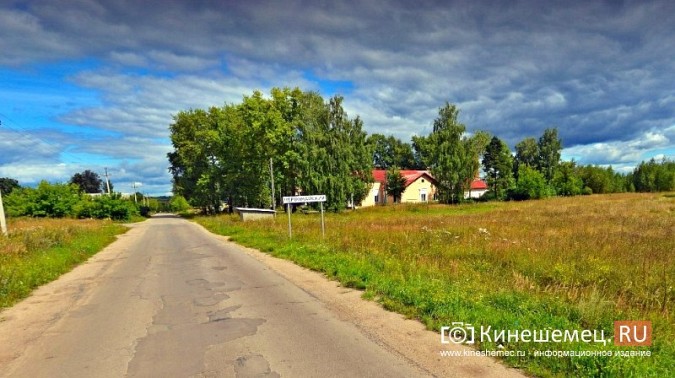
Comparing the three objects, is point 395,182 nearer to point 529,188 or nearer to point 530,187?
point 529,188

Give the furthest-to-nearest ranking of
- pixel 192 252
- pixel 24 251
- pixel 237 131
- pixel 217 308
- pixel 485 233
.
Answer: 1. pixel 237 131
2. pixel 192 252
3. pixel 485 233
4. pixel 24 251
5. pixel 217 308

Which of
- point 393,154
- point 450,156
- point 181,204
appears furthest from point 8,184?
point 450,156

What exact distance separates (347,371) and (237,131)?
171 feet

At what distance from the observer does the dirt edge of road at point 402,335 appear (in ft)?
14.9

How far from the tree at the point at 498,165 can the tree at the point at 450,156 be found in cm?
1690

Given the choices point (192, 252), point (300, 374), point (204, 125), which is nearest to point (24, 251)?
point (192, 252)

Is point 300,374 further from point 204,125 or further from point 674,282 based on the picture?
point 204,125

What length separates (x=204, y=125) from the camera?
64.4m

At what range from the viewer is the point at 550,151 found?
79312mm

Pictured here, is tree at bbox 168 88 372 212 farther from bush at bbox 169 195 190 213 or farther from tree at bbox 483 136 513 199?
bush at bbox 169 195 190 213

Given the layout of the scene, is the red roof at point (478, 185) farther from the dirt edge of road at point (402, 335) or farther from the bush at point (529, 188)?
the dirt edge of road at point (402, 335)

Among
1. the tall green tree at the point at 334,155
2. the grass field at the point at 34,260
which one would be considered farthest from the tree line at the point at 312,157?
the grass field at the point at 34,260

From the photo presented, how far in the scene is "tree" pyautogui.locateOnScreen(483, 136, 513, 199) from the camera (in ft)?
236

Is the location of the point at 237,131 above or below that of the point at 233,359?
above
